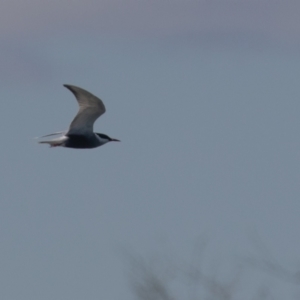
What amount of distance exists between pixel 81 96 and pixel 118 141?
9.63 ft

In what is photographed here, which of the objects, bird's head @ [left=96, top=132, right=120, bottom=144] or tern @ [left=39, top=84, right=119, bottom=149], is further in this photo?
bird's head @ [left=96, top=132, right=120, bottom=144]

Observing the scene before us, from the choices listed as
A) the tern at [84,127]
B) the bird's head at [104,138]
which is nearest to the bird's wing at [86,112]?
the tern at [84,127]

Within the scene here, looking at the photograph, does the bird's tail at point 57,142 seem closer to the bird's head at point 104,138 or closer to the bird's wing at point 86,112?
the bird's wing at point 86,112

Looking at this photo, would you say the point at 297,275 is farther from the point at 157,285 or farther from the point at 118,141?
the point at 118,141

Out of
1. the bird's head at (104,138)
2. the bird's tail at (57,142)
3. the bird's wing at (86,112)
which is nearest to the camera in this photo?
the bird's wing at (86,112)

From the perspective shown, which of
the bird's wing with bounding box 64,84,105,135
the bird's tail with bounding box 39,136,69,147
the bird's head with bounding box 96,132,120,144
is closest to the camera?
the bird's wing with bounding box 64,84,105,135

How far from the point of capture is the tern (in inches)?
818

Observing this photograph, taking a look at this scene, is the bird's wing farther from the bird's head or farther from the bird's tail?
the bird's head

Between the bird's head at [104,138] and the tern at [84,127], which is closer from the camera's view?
the tern at [84,127]

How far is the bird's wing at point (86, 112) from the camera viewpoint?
20547 millimetres

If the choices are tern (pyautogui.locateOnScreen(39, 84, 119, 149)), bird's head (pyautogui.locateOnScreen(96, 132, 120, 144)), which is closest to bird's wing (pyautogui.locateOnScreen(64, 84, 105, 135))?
tern (pyautogui.locateOnScreen(39, 84, 119, 149))

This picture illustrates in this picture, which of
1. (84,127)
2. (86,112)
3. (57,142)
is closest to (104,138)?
(84,127)

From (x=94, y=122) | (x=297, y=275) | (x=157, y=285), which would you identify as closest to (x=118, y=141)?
(x=94, y=122)

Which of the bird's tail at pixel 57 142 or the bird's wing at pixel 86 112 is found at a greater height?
the bird's wing at pixel 86 112
